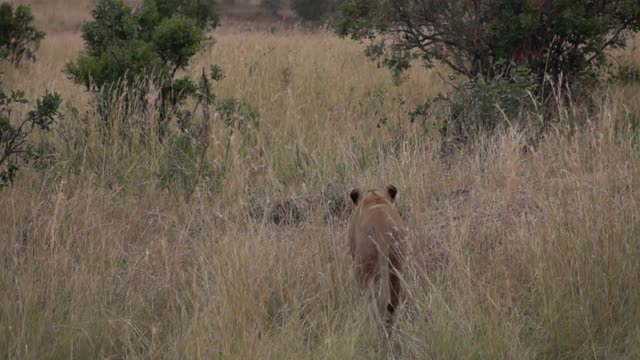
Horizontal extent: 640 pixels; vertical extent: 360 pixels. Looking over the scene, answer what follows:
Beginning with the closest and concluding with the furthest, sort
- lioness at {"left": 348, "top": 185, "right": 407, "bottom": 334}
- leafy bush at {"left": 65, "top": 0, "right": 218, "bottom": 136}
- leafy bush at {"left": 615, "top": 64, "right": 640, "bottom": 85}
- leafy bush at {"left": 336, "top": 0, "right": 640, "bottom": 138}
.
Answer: lioness at {"left": 348, "top": 185, "right": 407, "bottom": 334}
leafy bush at {"left": 65, "top": 0, "right": 218, "bottom": 136}
leafy bush at {"left": 336, "top": 0, "right": 640, "bottom": 138}
leafy bush at {"left": 615, "top": 64, "right": 640, "bottom": 85}

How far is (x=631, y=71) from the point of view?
10328mm

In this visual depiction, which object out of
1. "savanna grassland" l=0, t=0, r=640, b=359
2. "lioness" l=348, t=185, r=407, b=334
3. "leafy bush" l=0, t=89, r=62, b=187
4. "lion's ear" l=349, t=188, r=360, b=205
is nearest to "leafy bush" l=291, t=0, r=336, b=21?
"savanna grassland" l=0, t=0, r=640, b=359

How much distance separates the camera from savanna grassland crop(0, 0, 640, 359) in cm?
402

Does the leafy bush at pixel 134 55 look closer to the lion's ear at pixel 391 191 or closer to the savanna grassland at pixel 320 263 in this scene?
the savanna grassland at pixel 320 263

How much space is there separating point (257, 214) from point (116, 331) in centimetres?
162

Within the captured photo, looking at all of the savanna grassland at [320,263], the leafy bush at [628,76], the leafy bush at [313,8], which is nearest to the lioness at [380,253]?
the savanna grassland at [320,263]

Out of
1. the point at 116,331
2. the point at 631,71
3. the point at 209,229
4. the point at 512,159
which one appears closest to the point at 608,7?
the point at 631,71

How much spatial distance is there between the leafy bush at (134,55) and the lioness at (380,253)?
372 cm

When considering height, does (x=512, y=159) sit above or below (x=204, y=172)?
above

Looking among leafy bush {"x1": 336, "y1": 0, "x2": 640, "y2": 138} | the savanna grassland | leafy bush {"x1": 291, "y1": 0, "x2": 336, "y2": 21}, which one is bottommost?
leafy bush {"x1": 291, "y1": 0, "x2": 336, "y2": 21}

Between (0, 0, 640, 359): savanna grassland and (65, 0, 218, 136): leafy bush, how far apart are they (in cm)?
154

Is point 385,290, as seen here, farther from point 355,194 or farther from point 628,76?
point 628,76

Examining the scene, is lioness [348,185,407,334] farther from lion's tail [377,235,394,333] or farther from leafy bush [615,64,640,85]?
leafy bush [615,64,640,85]

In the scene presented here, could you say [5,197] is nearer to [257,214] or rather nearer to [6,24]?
[257,214]
